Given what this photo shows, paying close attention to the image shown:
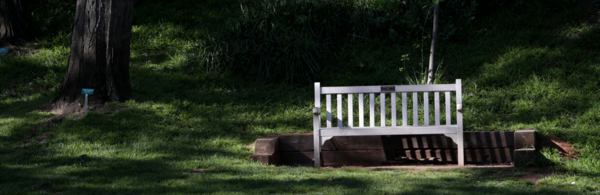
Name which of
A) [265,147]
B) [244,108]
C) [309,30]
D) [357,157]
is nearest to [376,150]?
[357,157]

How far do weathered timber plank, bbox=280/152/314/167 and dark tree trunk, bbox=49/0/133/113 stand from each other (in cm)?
311

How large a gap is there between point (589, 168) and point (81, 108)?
21.5ft

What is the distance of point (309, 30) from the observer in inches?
358

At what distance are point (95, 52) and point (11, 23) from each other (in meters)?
4.07

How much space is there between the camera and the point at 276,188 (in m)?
3.84

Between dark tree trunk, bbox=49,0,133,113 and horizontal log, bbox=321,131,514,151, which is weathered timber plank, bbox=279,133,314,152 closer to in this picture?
horizontal log, bbox=321,131,514,151

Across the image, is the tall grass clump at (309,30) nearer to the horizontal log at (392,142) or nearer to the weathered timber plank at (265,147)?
the horizontal log at (392,142)

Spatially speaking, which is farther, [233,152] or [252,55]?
[252,55]

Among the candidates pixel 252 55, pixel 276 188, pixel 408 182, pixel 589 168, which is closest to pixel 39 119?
pixel 252 55

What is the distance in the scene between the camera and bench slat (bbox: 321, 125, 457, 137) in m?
5.18

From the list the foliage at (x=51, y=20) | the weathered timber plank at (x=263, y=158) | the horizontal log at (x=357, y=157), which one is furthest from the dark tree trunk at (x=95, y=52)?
the horizontal log at (x=357, y=157)

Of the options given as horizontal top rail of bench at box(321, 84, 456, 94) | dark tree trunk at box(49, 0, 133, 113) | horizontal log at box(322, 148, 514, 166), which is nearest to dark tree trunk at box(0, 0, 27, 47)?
dark tree trunk at box(49, 0, 133, 113)

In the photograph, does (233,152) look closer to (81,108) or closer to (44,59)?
(81,108)

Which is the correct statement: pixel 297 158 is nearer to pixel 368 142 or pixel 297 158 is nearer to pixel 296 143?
pixel 296 143
